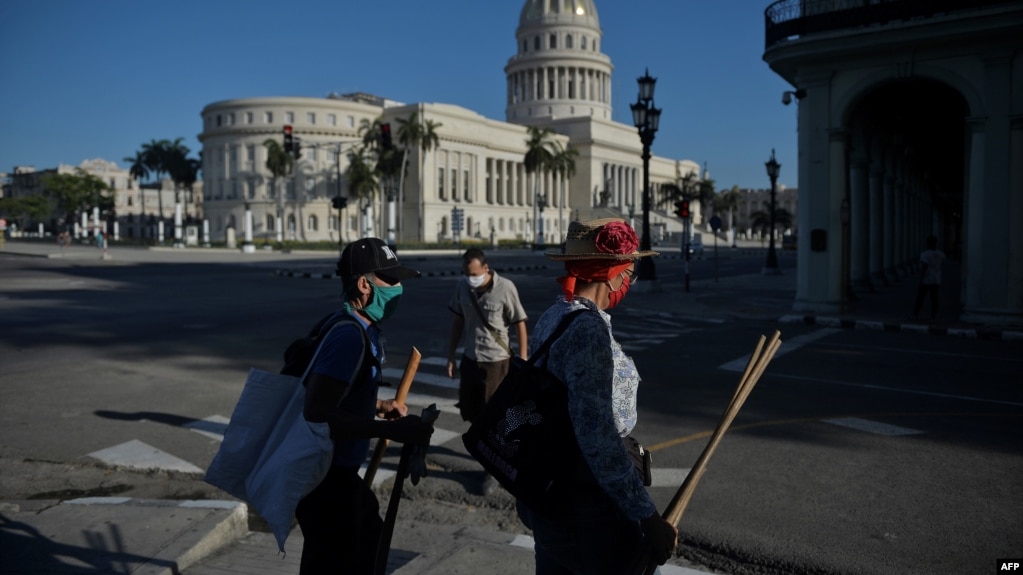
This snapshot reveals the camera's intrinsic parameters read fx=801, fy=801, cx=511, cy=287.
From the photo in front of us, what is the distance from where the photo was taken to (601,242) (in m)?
2.71

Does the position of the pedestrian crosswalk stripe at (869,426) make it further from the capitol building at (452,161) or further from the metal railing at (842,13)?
the capitol building at (452,161)

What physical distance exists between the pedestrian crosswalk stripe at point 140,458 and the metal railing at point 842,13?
51.7ft

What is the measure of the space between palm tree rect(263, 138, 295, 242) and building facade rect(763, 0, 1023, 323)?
7655 centimetres

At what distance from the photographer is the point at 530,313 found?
1789 centimetres

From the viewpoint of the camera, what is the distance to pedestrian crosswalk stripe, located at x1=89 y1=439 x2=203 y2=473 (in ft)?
21.4

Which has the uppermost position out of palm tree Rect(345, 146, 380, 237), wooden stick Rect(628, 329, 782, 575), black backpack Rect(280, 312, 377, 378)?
palm tree Rect(345, 146, 380, 237)

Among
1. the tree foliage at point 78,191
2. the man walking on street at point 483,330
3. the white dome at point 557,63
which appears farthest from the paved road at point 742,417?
the white dome at point 557,63

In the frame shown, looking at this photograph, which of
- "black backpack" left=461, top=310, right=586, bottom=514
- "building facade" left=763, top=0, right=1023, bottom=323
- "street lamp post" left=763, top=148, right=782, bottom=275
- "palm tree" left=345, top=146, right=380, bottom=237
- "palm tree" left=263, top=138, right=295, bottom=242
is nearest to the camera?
"black backpack" left=461, top=310, right=586, bottom=514

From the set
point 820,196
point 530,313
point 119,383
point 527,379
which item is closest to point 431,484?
point 527,379

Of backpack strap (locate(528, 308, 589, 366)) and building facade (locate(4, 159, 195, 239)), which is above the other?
building facade (locate(4, 159, 195, 239))

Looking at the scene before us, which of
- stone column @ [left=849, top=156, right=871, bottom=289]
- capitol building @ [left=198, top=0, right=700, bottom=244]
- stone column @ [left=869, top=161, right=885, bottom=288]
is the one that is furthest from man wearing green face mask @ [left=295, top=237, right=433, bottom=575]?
capitol building @ [left=198, top=0, right=700, bottom=244]

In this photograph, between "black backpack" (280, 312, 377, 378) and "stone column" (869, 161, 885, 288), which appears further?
"stone column" (869, 161, 885, 288)

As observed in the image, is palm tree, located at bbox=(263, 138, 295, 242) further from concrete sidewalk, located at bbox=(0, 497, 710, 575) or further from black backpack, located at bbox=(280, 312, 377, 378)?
black backpack, located at bbox=(280, 312, 377, 378)

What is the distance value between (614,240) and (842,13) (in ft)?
54.4
